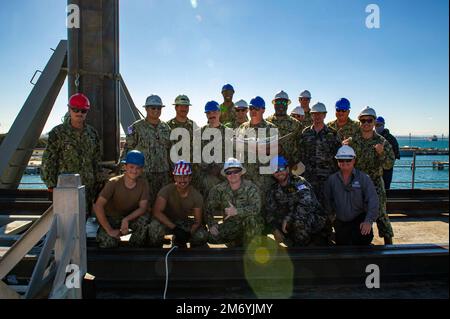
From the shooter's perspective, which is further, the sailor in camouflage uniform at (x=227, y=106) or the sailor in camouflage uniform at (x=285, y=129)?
the sailor in camouflage uniform at (x=227, y=106)

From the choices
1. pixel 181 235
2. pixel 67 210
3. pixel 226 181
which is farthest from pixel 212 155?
pixel 67 210

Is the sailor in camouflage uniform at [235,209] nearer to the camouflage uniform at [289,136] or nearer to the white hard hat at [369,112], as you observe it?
the camouflage uniform at [289,136]

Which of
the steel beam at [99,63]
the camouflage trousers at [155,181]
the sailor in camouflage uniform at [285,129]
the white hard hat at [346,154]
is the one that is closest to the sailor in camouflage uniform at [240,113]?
the sailor in camouflage uniform at [285,129]

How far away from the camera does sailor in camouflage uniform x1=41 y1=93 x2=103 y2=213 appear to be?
4.54 metres

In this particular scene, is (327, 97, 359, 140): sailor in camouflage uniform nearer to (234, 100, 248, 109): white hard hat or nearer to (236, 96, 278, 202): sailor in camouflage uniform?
(236, 96, 278, 202): sailor in camouflage uniform

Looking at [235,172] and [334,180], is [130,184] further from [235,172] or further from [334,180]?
[334,180]

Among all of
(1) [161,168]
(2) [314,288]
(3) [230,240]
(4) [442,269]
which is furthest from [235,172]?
(4) [442,269]

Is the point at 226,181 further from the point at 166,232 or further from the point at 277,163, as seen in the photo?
the point at 166,232

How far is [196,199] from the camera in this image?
4605 mm

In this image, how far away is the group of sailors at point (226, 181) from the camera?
14.7 ft

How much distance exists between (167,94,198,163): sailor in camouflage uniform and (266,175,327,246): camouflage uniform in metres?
1.61

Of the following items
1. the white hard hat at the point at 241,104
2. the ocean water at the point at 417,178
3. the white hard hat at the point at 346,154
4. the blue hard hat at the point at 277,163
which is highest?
the white hard hat at the point at 241,104

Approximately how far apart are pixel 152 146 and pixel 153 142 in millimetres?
64

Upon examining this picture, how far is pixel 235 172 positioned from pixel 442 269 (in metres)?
2.95
